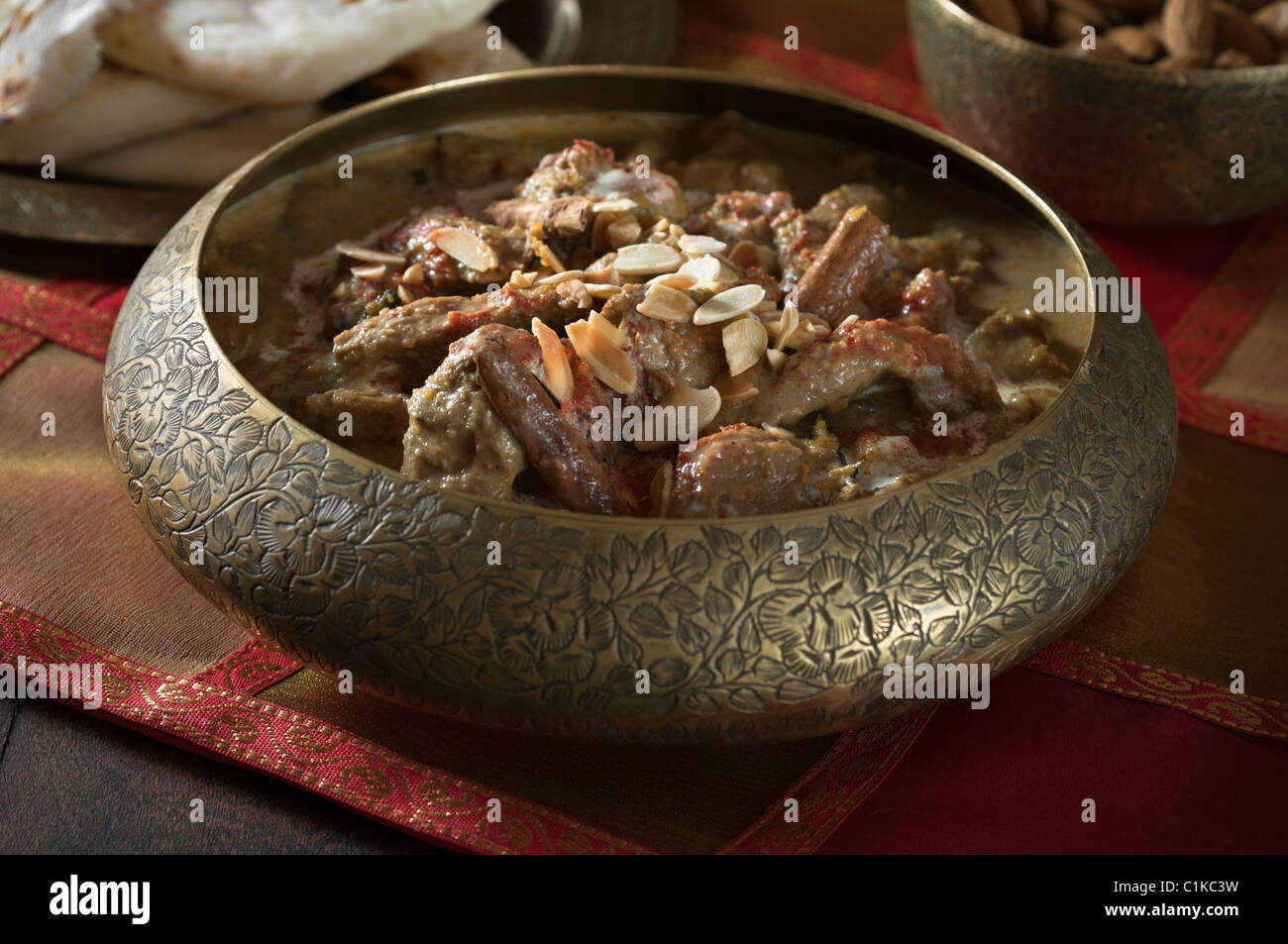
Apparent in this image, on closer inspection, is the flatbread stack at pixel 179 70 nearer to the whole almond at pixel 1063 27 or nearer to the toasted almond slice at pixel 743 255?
the toasted almond slice at pixel 743 255

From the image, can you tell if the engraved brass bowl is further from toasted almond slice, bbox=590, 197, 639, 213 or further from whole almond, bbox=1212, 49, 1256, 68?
whole almond, bbox=1212, 49, 1256, 68

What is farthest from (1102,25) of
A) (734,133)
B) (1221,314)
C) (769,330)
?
(769,330)

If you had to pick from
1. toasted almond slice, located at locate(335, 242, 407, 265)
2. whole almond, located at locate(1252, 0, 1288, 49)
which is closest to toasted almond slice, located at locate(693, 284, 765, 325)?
toasted almond slice, located at locate(335, 242, 407, 265)

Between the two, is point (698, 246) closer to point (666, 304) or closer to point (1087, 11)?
point (666, 304)

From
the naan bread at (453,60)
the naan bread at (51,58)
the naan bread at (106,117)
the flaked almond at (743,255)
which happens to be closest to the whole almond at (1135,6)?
the naan bread at (453,60)

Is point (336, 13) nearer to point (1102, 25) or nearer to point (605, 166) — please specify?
point (605, 166)

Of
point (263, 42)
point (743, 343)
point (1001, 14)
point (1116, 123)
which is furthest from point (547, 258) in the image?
point (1001, 14)
